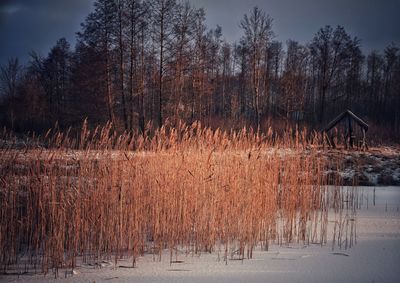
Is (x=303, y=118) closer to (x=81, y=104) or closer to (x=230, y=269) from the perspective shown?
(x=81, y=104)

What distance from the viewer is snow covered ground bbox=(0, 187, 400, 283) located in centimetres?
304

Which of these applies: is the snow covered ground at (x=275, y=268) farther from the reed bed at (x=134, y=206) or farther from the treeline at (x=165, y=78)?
the treeline at (x=165, y=78)

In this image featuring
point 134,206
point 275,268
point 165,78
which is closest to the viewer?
point 275,268

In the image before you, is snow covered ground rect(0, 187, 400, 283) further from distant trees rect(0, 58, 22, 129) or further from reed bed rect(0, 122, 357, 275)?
distant trees rect(0, 58, 22, 129)

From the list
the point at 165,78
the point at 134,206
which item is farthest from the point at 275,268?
the point at 165,78

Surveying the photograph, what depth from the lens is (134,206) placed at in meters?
3.93

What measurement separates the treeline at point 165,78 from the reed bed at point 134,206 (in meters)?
8.41

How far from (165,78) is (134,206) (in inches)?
586

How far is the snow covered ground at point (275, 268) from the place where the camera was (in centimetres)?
304

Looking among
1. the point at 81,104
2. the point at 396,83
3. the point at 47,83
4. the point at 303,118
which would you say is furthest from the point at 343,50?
the point at 47,83

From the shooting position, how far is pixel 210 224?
3.99 m

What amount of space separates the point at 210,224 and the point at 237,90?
28843mm

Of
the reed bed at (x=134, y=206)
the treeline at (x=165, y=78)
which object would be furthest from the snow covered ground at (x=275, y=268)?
the treeline at (x=165, y=78)

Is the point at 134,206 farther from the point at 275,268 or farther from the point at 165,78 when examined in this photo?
the point at 165,78
